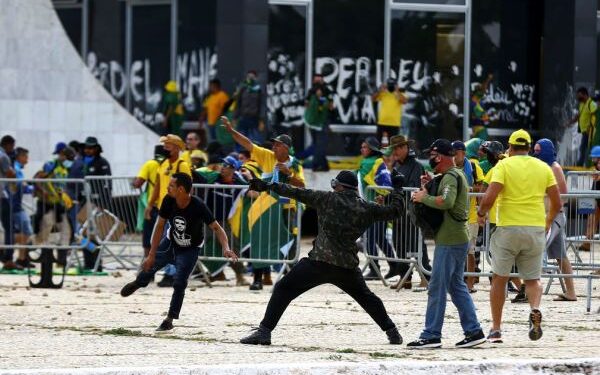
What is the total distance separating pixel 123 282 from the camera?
2000 centimetres

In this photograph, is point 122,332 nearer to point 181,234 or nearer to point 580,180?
point 181,234

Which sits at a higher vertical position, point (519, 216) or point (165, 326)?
point (519, 216)

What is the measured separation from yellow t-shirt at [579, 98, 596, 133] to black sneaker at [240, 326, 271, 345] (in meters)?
16.4

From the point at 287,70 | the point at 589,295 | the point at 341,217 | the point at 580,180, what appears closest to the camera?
the point at 341,217

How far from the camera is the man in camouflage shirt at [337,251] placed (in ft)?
42.5

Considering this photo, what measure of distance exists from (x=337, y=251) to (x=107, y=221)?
8.63 meters

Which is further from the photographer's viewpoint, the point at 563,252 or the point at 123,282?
the point at 123,282

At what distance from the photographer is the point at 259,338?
512 inches

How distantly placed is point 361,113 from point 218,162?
836cm

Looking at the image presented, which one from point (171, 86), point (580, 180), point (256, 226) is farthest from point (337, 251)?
point (171, 86)

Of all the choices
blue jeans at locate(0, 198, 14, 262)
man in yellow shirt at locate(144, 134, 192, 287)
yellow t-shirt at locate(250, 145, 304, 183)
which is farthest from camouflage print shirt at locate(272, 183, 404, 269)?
blue jeans at locate(0, 198, 14, 262)

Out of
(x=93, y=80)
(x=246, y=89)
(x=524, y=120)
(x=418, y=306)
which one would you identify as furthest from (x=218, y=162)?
(x=524, y=120)

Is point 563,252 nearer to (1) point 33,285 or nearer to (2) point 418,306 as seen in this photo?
(2) point 418,306

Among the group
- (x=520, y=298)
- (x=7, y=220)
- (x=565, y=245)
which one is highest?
(x=565, y=245)
